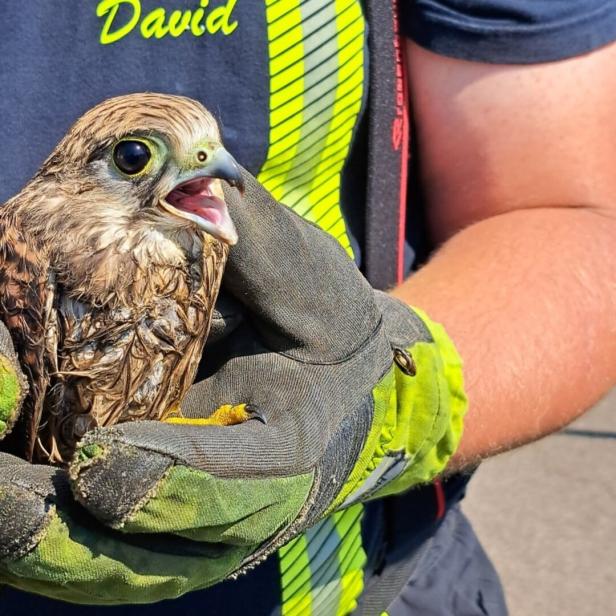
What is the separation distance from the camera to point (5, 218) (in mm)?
2314

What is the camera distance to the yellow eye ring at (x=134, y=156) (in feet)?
7.46

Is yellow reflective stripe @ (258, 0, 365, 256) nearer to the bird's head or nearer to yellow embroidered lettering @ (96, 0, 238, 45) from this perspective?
yellow embroidered lettering @ (96, 0, 238, 45)

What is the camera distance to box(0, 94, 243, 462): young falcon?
225cm

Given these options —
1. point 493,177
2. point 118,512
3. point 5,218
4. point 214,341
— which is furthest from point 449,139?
point 118,512

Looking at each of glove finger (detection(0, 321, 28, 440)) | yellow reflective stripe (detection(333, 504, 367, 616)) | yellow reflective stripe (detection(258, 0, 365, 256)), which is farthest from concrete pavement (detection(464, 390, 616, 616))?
glove finger (detection(0, 321, 28, 440))

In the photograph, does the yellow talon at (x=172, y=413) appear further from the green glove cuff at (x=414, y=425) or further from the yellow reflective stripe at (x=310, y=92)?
the yellow reflective stripe at (x=310, y=92)

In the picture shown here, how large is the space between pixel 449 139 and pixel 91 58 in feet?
3.07

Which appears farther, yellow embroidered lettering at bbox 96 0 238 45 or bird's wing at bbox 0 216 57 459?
yellow embroidered lettering at bbox 96 0 238 45

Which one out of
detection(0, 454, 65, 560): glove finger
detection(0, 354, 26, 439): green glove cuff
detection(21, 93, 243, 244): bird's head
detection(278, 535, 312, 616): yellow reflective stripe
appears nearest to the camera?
detection(0, 454, 65, 560): glove finger

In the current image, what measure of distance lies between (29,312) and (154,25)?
71 cm

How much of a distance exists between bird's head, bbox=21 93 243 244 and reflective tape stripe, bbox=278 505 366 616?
0.80m

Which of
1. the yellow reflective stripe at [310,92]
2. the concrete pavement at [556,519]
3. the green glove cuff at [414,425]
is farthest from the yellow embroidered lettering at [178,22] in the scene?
the concrete pavement at [556,519]

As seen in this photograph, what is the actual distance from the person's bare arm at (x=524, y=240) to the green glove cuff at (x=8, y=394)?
3.58ft

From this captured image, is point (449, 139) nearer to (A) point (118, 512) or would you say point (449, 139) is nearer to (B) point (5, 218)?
(B) point (5, 218)
